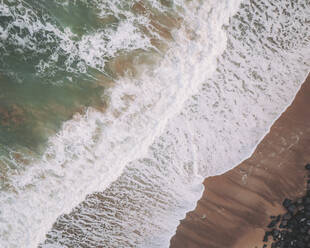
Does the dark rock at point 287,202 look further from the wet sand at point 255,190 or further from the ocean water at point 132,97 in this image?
the ocean water at point 132,97

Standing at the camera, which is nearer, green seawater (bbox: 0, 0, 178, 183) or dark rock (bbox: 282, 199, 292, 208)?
green seawater (bbox: 0, 0, 178, 183)

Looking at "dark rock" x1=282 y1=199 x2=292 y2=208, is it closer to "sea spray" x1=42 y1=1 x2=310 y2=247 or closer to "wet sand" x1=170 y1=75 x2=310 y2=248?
"wet sand" x1=170 y1=75 x2=310 y2=248

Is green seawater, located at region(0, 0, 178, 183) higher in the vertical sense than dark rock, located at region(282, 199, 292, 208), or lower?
A: higher

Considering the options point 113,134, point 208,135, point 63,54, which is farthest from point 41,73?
point 208,135

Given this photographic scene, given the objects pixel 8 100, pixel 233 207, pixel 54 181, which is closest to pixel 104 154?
pixel 54 181

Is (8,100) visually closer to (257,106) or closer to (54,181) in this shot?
(54,181)

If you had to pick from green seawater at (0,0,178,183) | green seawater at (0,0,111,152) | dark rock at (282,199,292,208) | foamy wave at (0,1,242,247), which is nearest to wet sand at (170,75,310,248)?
dark rock at (282,199,292,208)

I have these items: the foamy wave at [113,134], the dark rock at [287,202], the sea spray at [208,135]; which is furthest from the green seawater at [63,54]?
the dark rock at [287,202]
